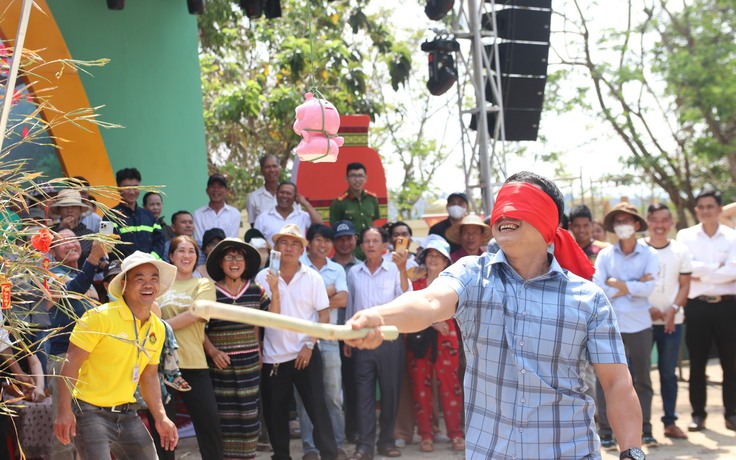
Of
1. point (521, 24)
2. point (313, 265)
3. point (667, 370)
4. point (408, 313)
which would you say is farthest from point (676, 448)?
point (408, 313)

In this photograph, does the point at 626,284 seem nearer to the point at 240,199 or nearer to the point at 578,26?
the point at 240,199

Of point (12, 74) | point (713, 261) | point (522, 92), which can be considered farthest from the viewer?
point (522, 92)

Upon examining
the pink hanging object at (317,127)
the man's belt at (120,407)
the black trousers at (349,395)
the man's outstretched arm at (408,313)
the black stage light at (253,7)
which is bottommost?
the black trousers at (349,395)

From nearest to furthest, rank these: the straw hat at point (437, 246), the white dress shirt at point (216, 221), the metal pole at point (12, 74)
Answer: the metal pole at point (12, 74) → the straw hat at point (437, 246) → the white dress shirt at point (216, 221)

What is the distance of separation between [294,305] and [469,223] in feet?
6.43

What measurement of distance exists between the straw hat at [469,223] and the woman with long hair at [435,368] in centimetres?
40

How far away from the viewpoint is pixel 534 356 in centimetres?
318

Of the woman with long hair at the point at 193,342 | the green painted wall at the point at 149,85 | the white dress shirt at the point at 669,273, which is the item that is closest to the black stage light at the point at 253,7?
the green painted wall at the point at 149,85

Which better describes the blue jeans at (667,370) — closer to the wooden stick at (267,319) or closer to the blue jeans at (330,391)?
the blue jeans at (330,391)

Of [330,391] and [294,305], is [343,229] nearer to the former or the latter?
[294,305]

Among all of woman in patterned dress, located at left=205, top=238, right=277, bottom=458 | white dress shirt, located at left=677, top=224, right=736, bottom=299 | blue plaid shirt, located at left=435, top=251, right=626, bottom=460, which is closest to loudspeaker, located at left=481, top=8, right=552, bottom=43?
white dress shirt, located at left=677, top=224, right=736, bottom=299

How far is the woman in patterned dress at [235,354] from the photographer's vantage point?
21.4ft

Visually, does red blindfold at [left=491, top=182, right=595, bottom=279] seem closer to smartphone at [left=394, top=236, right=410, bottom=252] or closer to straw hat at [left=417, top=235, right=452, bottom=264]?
smartphone at [left=394, top=236, right=410, bottom=252]

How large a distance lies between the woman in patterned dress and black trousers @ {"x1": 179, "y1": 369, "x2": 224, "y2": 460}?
0.87 ft
